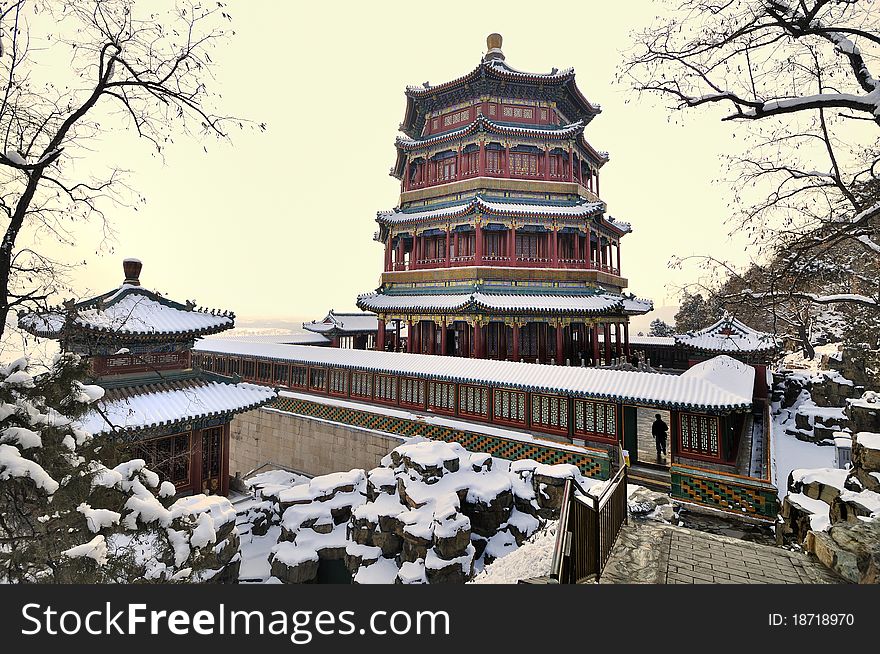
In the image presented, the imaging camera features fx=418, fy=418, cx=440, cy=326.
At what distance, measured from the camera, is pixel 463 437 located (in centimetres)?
1421

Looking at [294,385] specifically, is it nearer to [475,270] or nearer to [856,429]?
[475,270]

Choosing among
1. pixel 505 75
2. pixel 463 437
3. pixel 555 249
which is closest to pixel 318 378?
pixel 463 437

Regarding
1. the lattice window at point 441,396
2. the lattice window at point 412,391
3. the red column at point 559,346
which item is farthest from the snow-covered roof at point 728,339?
the lattice window at point 412,391

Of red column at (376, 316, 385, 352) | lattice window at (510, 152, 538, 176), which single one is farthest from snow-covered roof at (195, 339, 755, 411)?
lattice window at (510, 152, 538, 176)

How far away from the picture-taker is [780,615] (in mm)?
4000

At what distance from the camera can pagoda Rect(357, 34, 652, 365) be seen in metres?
20.5

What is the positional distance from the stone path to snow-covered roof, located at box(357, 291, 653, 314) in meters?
13.3

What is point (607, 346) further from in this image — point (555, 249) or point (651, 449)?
point (651, 449)

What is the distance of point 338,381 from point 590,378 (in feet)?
34.6

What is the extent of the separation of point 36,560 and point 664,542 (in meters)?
7.66

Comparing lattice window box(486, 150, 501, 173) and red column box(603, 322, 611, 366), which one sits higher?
lattice window box(486, 150, 501, 173)

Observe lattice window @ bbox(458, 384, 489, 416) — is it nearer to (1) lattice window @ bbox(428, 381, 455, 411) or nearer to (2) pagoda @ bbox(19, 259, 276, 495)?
(1) lattice window @ bbox(428, 381, 455, 411)

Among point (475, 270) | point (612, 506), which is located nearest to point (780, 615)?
point (612, 506)

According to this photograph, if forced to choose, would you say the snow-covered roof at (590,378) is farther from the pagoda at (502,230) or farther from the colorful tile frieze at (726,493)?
the pagoda at (502,230)
